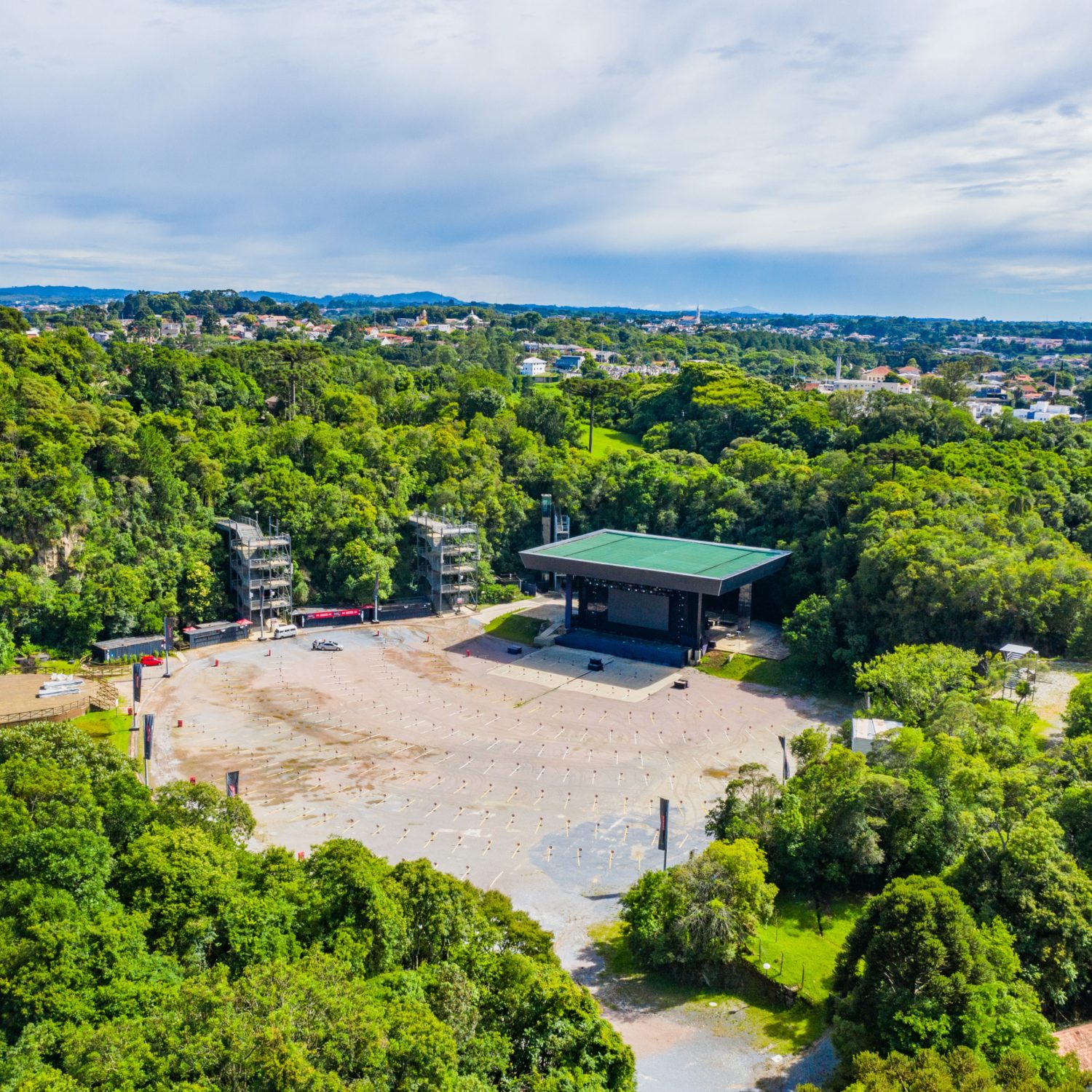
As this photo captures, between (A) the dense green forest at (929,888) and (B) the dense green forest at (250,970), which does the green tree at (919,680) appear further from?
(B) the dense green forest at (250,970)

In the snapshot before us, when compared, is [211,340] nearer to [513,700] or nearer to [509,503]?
[509,503]

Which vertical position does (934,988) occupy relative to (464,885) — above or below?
below

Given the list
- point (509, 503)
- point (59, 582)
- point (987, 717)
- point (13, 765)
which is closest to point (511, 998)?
point (13, 765)

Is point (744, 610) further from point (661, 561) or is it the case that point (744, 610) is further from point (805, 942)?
point (805, 942)

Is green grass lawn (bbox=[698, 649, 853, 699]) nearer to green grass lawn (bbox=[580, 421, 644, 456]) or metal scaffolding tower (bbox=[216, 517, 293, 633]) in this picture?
metal scaffolding tower (bbox=[216, 517, 293, 633])

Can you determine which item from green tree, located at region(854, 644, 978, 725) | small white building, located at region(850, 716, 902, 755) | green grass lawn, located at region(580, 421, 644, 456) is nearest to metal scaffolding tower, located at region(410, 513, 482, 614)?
green grass lawn, located at region(580, 421, 644, 456)

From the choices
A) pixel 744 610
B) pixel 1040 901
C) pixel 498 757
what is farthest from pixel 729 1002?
pixel 744 610

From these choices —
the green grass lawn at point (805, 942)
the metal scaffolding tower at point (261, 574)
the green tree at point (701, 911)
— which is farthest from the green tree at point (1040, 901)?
the metal scaffolding tower at point (261, 574)
